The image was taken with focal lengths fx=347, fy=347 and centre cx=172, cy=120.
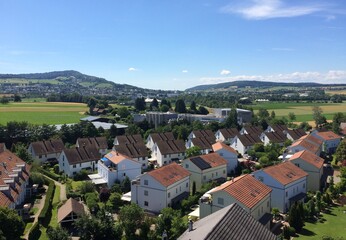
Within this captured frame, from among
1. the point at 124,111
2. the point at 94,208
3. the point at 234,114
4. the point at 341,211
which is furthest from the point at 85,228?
the point at 124,111

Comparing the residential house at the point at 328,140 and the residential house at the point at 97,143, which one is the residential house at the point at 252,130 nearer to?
the residential house at the point at 328,140

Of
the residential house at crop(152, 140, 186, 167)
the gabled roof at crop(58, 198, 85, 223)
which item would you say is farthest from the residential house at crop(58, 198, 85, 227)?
the residential house at crop(152, 140, 186, 167)

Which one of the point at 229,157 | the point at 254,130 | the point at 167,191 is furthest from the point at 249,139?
the point at 167,191

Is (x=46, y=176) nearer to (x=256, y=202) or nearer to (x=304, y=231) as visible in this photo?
(x=256, y=202)

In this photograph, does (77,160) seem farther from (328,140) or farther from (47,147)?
(328,140)

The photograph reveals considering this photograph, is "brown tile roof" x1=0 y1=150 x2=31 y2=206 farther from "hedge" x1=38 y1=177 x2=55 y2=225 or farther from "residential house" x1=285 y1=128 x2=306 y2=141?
"residential house" x1=285 y1=128 x2=306 y2=141

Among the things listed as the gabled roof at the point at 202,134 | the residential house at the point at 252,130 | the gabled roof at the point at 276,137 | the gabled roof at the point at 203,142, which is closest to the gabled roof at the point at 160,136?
the gabled roof at the point at 202,134
